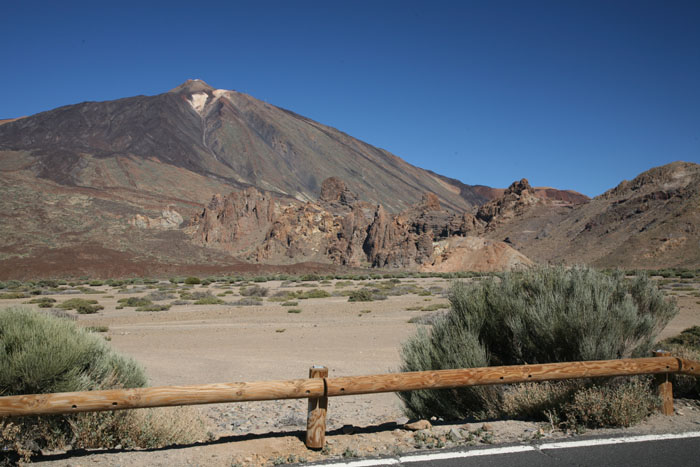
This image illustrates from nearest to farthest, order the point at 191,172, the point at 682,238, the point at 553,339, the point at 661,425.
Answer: the point at 661,425 → the point at 553,339 → the point at 682,238 → the point at 191,172

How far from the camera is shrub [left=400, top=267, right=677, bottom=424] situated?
5695mm

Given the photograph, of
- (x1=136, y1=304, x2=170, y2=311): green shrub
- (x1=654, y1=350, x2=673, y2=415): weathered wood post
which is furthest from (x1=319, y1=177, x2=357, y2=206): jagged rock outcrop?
(x1=654, y1=350, x2=673, y2=415): weathered wood post

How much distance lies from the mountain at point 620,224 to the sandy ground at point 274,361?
32250mm

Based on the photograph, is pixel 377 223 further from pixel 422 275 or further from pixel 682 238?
pixel 682 238

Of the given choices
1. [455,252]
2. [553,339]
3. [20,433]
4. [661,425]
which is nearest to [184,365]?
[20,433]

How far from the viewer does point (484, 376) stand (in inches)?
184

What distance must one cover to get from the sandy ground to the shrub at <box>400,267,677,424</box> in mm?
788

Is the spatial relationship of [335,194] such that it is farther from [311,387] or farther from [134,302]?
[311,387]

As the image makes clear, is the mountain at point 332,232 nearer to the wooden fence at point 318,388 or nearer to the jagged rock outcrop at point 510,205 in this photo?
the jagged rock outcrop at point 510,205

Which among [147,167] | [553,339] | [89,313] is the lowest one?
[89,313]

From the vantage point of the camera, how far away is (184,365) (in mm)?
11406

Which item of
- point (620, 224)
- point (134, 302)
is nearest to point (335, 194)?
point (620, 224)

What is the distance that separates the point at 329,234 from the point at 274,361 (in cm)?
6370

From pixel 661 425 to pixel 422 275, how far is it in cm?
4962
